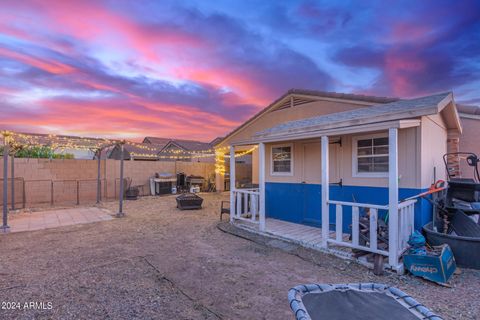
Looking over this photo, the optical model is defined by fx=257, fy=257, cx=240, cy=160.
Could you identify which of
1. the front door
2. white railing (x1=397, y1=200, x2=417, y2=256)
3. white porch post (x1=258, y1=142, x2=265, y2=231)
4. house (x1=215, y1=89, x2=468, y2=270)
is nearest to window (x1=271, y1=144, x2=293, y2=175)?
house (x1=215, y1=89, x2=468, y2=270)

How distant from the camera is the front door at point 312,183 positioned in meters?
6.22

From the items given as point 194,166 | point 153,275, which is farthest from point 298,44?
point 194,166

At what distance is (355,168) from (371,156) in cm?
42

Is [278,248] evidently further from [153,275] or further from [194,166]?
[194,166]

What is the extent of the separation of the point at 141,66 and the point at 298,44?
5237 mm

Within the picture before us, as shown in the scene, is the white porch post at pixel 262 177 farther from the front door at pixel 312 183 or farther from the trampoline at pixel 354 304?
the trampoline at pixel 354 304

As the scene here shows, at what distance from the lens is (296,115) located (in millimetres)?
9453

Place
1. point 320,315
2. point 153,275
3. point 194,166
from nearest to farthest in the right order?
point 320,315, point 153,275, point 194,166

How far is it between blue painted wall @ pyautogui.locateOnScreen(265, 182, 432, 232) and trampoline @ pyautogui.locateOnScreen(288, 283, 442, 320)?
132 inches

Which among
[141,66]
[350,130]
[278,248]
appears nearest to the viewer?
[350,130]

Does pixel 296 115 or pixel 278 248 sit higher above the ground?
pixel 296 115

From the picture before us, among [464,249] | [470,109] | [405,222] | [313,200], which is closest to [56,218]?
[313,200]

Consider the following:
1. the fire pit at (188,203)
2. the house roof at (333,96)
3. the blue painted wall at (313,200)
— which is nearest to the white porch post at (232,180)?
the blue painted wall at (313,200)

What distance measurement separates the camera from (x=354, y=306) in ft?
5.82
